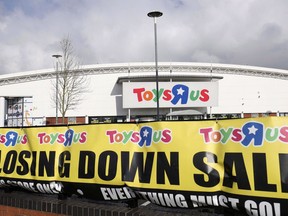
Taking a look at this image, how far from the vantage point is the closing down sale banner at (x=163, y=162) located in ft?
9.37

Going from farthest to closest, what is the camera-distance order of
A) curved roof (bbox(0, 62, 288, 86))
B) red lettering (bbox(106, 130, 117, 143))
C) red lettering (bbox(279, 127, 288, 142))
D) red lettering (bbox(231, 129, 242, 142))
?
1. curved roof (bbox(0, 62, 288, 86))
2. red lettering (bbox(106, 130, 117, 143))
3. red lettering (bbox(231, 129, 242, 142))
4. red lettering (bbox(279, 127, 288, 142))

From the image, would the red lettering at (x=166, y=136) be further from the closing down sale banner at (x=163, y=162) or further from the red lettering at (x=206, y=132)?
the red lettering at (x=206, y=132)

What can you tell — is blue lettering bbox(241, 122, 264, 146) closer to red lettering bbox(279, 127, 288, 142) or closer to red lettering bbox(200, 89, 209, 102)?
red lettering bbox(279, 127, 288, 142)

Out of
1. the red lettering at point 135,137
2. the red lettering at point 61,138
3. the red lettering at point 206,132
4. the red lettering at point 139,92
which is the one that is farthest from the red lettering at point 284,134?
the red lettering at point 139,92

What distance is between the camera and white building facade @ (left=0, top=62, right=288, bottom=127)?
33094 mm

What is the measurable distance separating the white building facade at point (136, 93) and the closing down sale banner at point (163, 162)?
27343mm

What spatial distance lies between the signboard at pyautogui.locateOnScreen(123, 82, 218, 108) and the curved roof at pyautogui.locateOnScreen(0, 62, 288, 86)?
423 centimetres

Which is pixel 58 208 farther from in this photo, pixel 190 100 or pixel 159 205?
pixel 190 100

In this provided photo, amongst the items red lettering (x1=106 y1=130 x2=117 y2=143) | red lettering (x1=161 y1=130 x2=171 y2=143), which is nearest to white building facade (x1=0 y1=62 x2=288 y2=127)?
red lettering (x1=106 y1=130 x2=117 y2=143)

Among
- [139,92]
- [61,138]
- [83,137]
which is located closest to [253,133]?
[83,137]

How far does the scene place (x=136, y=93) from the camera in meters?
32.8

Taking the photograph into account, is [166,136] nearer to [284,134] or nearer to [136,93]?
[284,134]

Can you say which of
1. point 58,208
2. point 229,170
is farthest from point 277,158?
point 58,208

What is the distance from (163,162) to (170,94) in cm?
2987
